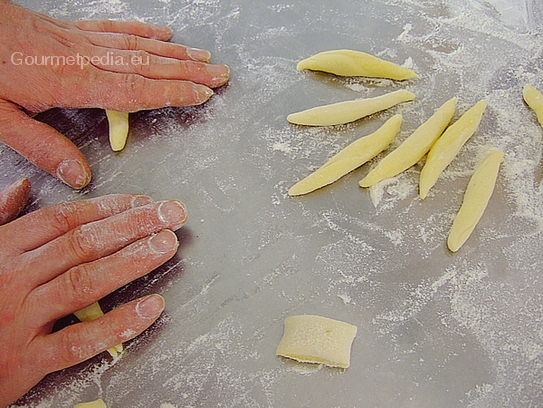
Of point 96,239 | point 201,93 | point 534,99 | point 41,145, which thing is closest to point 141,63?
point 201,93

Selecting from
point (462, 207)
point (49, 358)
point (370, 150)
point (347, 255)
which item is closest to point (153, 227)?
point (49, 358)

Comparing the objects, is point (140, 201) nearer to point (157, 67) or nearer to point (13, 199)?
point (13, 199)

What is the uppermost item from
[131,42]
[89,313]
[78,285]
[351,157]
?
[131,42]

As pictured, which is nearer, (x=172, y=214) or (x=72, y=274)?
(x=72, y=274)

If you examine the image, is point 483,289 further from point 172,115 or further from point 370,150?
point 172,115

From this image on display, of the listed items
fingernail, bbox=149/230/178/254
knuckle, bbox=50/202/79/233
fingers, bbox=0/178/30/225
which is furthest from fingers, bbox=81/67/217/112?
fingernail, bbox=149/230/178/254

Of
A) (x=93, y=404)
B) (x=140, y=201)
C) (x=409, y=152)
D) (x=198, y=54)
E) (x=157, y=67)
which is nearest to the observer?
(x=93, y=404)

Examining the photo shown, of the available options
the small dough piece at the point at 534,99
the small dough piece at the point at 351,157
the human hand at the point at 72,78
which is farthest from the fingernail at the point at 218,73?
the small dough piece at the point at 534,99

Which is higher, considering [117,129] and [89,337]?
[117,129]
